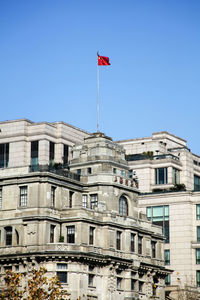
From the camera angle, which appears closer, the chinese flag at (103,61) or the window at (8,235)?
the window at (8,235)

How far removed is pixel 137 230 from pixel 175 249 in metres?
20.9

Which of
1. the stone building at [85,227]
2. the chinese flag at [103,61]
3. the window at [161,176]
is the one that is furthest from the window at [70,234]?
the window at [161,176]

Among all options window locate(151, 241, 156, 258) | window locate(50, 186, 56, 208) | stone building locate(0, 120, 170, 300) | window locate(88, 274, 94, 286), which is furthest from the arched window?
window locate(88, 274, 94, 286)

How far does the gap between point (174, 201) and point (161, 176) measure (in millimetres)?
9255

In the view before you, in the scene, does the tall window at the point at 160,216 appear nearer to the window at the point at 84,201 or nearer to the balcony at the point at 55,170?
the window at the point at 84,201

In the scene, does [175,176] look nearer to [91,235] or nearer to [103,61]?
[103,61]

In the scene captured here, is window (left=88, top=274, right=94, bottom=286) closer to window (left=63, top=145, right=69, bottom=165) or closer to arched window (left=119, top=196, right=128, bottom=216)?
arched window (left=119, top=196, right=128, bottom=216)

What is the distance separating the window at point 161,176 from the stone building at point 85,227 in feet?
70.6

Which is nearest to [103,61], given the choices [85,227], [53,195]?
[53,195]

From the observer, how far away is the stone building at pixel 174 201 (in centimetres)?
13375

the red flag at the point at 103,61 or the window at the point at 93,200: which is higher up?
the red flag at the point at 103,61

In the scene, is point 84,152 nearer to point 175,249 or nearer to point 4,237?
point 4,237

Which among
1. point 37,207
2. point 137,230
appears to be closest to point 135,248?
point 137,230

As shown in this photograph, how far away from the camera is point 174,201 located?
136875mm
